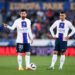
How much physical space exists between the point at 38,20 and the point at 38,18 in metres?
0.25

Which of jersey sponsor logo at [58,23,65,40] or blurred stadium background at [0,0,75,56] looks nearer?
jersey sponsor logo at [58,23,65,40]

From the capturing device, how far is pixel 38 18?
2673cm

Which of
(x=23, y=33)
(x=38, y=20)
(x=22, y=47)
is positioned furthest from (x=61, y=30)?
(x=38, y=20)

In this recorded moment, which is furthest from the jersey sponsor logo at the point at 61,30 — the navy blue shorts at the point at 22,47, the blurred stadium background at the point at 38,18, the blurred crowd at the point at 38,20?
the blurred crowd at the point at 38,20

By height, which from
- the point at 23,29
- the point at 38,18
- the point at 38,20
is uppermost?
the point at 23,29

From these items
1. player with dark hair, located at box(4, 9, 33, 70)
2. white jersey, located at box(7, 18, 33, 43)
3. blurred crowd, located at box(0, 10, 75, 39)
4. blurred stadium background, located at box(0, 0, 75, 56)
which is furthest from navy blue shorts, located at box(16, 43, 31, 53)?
blurred crowd, located at box(0, 10, 75, 39)

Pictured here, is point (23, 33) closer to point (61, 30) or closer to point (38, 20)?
point (61, 30)

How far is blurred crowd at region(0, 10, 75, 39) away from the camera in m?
25.1

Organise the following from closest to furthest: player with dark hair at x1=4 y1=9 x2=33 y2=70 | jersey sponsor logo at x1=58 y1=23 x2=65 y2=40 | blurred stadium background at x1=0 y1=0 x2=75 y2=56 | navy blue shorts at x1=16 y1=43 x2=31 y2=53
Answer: player with dark hair at x1=4 y1=9 x2=33 y2=70
navy blue shorts at x1=16 y1=43 x2=31 y2=53
jersey sponsor logo at x1=58 y1=23 x2=65 y2=40
blurred stadium background at x1=0 y1=0 x2=75 y2=56

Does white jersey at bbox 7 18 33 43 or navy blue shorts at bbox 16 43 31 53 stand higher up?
white jersey at bbox 7 18 33 43

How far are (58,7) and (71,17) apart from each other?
110 cm

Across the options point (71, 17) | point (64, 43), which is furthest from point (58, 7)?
point (64, 43)

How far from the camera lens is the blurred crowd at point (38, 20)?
2514 cm

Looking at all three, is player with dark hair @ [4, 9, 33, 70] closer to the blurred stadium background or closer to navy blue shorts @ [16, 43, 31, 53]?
navy blue shorts @ [16, 43, 31, 53]
